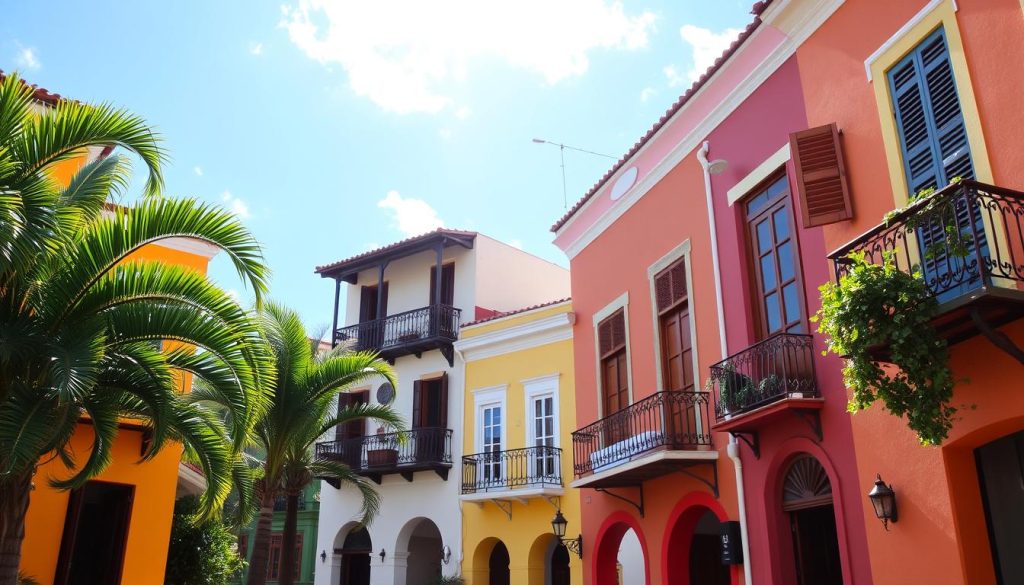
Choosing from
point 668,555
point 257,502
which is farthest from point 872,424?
point 257,502

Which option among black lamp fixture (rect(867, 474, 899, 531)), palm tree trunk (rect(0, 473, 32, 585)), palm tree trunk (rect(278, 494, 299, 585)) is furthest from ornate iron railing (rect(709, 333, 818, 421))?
palm tree trunk (rect(278, 494, 299, 585))

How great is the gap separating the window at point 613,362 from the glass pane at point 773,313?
3.70 meters

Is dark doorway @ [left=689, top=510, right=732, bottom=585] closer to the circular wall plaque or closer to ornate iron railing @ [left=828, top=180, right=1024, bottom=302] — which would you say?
ornate iron railing @ [left=828, top=180, right=1024, bottom=302]

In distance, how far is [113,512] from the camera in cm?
1342

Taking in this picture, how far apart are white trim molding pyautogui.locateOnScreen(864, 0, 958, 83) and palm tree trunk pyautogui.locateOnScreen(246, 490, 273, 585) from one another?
11.1 meters

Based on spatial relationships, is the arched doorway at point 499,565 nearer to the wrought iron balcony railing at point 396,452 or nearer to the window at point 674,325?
the wrought iron balcony railing at point 396,452

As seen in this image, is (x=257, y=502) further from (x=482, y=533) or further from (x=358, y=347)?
(x=358, y=347)

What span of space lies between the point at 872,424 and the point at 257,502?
11138 mm

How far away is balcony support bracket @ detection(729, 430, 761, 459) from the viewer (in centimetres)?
996

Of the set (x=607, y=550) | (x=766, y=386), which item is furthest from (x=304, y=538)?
(x=766, y=386)

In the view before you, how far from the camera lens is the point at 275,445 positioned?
14.1 m

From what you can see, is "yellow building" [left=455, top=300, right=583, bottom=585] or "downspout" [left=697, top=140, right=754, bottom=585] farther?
"yellow building" [left=455, top=300, right=583, bottom=585]

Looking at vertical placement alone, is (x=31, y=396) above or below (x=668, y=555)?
above

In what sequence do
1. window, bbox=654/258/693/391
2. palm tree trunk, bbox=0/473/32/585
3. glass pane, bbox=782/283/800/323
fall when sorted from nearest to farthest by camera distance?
1. palm tree trunk, bbox=0/473/32/585
2. glass pane, bbox=782/283/800/323
3. window, bbox=654/258/693/391
